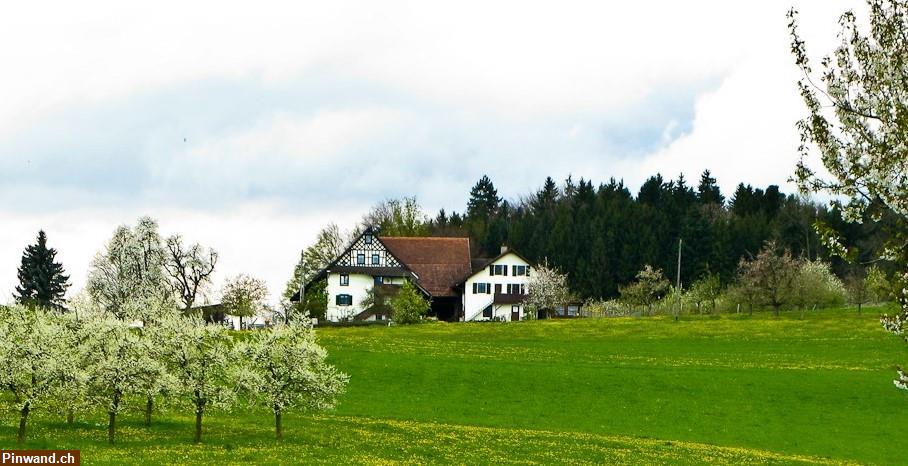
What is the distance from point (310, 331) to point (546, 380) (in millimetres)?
22026

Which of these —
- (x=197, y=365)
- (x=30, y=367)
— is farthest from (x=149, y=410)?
(x=30, y=367)

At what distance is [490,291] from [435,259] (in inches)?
361

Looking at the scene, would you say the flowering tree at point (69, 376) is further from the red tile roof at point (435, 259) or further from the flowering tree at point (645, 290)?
the flowering tree at point (645, 290)

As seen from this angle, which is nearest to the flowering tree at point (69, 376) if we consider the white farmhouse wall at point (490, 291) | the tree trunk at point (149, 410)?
the tree trunk at point (149, 410)

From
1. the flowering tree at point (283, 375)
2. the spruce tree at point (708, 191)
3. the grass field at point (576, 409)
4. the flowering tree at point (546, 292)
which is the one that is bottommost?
the grass field at point (576, 409)

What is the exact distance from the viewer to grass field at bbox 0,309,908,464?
104ft

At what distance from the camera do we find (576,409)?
46062mm

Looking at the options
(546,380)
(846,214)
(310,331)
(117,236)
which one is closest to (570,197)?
(117,236)

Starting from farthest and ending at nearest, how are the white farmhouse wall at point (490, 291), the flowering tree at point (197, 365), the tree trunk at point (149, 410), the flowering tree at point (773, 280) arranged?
1. the white farmhouse wall at point (490, 291)
2. the flowering tree at point (773, 280)
3. the tree trunk at point (149, 410)
4. the flowering tree at point (197, 365)

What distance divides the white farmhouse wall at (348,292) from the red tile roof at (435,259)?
658cm

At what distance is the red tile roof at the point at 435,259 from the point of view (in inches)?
4729

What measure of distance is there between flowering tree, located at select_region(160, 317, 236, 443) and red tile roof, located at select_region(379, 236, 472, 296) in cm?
8491

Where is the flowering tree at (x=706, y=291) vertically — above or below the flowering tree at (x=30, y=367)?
above

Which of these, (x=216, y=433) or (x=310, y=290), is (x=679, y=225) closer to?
(x=310, y=290)
